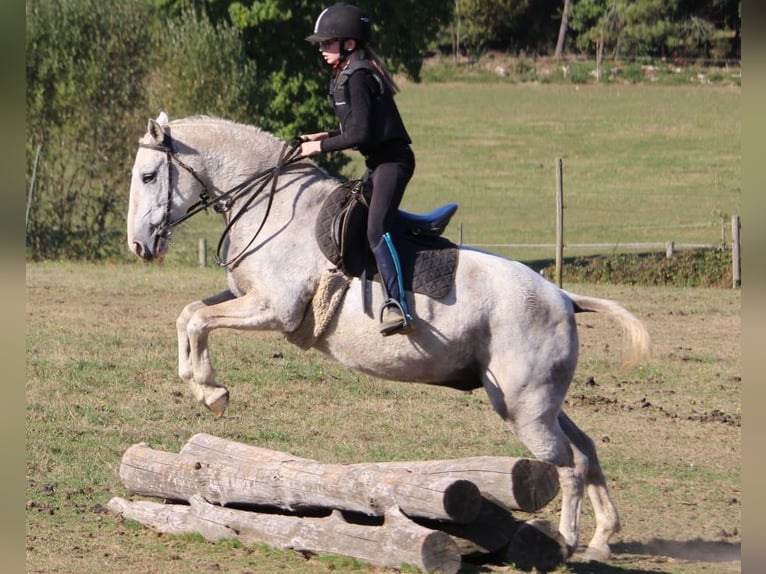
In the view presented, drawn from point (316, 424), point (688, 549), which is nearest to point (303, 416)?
point (316, 424)

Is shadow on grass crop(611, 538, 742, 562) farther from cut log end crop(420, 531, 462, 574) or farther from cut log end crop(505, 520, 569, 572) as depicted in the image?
cut log end crop(420, 531, 462, 574)

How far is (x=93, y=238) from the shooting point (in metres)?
25.8

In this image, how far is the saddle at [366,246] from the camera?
6.80 m

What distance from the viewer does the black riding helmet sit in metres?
6.70

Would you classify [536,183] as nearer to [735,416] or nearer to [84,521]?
[735,416]

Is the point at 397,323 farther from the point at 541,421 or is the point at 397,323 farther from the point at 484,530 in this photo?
the point at 484,530

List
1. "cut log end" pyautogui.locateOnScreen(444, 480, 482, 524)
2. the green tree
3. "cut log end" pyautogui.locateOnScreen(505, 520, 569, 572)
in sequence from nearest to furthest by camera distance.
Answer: "cut log end" pyautogui.locateOnScreen(444, 480, 482, 524)
"cut log end" pyautogui.locateOnScreen(505, 520, 569, 572)
the green tree

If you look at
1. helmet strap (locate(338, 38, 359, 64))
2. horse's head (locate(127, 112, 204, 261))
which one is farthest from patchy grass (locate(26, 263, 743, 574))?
helmet strap (locate(338, 38, 359, 64))

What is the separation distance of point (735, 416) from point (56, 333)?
25.7 feet

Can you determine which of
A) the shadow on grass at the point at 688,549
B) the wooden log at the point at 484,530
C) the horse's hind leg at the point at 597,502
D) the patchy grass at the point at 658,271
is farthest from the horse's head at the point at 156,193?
the patchy grass at the point at 658,271

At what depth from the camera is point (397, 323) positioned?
21.7 feet

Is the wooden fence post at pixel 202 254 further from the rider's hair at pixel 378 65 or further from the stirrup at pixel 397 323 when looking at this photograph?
the stirrup at pixel 397 323

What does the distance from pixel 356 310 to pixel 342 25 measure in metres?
1.65

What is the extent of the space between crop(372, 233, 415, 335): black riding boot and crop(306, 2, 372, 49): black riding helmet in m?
1.18
